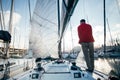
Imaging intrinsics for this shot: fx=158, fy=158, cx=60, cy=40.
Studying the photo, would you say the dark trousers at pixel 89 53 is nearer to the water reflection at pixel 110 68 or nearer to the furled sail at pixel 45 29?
the water reflection at pixel 110 68

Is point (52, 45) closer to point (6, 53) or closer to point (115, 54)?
point (6, 53)

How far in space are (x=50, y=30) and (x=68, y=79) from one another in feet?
11.0

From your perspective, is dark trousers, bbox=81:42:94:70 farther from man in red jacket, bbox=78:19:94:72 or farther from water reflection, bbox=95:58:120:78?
water reflection, bbox=95:58:120:78

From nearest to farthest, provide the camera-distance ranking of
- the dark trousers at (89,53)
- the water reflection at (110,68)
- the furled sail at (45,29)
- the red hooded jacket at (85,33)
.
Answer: the water reflection at (110,68)
the dark trousers at (89,53)
the red hooded jacket at (85,33)
the furled sail at (45,29)

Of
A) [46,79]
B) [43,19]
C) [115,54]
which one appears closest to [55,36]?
[43,19]

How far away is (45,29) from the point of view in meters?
5.54

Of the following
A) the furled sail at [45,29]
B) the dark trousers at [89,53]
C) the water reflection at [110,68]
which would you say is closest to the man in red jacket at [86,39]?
the dark trousers at [89,53]

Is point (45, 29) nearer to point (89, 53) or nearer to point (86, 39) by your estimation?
point (86, 39)

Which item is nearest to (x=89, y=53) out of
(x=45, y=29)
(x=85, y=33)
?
(x=85, y=33)

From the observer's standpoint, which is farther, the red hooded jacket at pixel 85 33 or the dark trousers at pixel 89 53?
the red hooded jacket at pixel 85 33

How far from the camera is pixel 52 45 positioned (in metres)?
5.66

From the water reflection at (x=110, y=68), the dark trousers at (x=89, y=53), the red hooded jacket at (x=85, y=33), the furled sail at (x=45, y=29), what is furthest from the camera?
the furled sail at (x=45, y=29)

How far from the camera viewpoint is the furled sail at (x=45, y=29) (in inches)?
201

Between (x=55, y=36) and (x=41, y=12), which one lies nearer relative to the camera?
(x=41, y=12)
